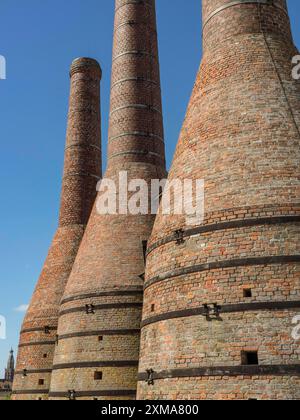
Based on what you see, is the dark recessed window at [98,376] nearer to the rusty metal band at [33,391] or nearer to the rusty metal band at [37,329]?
the rusty metal band at [33,391]

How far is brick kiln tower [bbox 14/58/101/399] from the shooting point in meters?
19.1

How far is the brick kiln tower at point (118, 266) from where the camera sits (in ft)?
46.9

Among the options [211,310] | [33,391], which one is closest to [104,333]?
[33,391]

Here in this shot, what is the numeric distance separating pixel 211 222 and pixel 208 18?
6262 mm

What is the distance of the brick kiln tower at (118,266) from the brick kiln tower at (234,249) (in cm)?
395

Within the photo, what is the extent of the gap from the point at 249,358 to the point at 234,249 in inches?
75.5

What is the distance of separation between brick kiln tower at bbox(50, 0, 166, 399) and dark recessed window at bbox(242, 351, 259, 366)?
6.35 meters

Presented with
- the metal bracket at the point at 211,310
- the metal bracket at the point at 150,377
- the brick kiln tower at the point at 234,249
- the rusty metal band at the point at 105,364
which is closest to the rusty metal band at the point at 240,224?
the brick kiln tower at the point at 234,249

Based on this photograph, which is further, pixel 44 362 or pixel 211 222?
pixel 44 362

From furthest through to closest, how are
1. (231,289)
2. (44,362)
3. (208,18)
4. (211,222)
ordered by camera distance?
(44,362), (208,18), (211,222), (231,289)
